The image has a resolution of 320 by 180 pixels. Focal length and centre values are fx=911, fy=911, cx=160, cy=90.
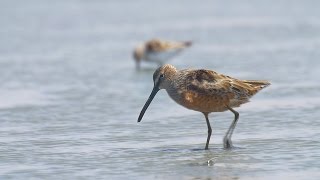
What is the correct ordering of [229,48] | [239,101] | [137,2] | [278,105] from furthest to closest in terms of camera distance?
[137,2] < [229,48] < [278,105] < [239,101]

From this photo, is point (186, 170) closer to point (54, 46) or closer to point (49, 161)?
point (49, 161)

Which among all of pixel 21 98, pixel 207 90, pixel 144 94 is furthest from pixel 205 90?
pixel 21 98

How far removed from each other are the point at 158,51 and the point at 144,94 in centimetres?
480

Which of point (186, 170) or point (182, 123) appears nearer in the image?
point (186, 170)

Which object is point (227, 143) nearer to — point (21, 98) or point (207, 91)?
point (207, 91)

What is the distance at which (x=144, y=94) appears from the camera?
14219 mm

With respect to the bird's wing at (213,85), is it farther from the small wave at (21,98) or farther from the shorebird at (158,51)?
the shorebird at (158,51)

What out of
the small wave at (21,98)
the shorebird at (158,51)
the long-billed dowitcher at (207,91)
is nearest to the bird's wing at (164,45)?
the shorebird at (158,51)

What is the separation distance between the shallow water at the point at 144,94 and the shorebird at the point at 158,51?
250mm

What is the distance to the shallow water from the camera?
914cm

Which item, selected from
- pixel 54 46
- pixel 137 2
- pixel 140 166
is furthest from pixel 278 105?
pixel 137 2

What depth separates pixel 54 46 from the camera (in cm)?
2014

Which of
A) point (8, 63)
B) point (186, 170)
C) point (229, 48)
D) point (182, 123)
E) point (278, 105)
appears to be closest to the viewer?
point (186, 170)

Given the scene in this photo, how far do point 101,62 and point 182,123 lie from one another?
6598mm
